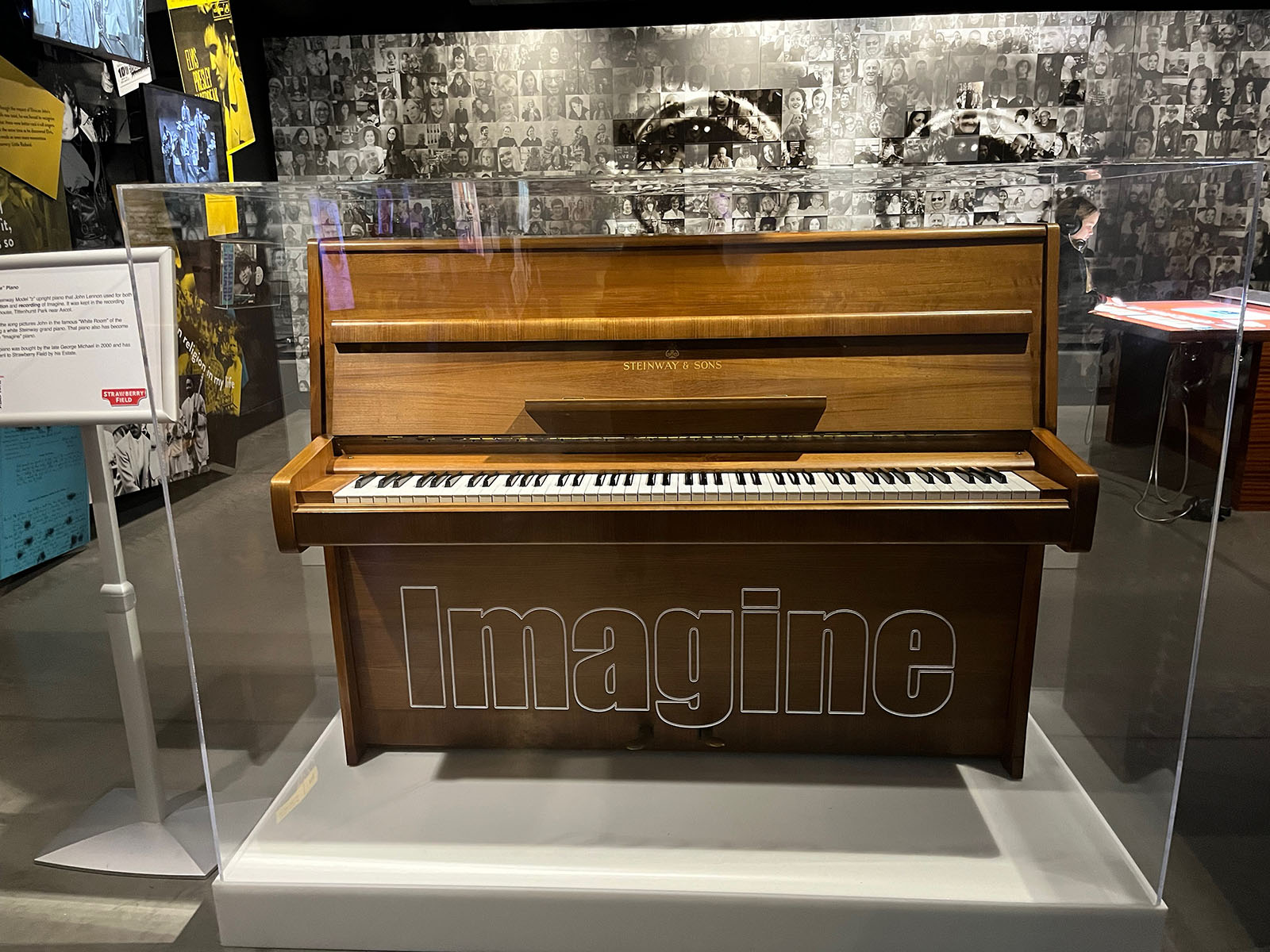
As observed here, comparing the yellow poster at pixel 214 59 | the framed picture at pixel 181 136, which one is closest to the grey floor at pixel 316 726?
the framed picture at pixel 181 136

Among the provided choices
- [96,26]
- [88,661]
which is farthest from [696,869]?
[96,26]

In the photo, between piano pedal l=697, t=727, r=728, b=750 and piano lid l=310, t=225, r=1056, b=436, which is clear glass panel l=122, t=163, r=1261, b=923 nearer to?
piano lid l=310, t=225, r=1056, b=436

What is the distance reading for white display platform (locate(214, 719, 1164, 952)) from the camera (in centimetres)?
168

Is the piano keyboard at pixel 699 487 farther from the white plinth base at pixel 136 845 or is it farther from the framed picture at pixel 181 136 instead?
the framed picture at pixel 181 136

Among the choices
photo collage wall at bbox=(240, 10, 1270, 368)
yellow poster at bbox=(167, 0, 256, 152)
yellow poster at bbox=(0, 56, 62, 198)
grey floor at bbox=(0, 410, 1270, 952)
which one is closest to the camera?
grey floor at bbox=(0, 410, 1270, 952)

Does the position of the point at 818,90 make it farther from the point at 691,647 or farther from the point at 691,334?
the point at 691,647

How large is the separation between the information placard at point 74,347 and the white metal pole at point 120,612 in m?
0.17

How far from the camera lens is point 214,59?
4.54m

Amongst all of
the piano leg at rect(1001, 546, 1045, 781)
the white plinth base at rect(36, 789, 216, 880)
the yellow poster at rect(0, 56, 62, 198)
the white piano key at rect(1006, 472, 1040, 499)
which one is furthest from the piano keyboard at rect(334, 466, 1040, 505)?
the yellow poster at rect(0, 56, 62, 198)

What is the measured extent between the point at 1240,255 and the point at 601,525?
118cm

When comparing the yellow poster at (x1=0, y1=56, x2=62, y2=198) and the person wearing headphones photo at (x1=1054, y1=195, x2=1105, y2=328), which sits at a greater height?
the yellow poster at (x1=0, y1=56, x2=62, y2=198)

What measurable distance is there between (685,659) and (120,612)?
1368 millimetres

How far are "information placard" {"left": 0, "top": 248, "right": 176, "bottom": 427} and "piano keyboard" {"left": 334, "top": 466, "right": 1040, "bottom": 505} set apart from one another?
494 millimetres

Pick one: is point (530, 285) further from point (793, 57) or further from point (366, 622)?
point (793, 57)
